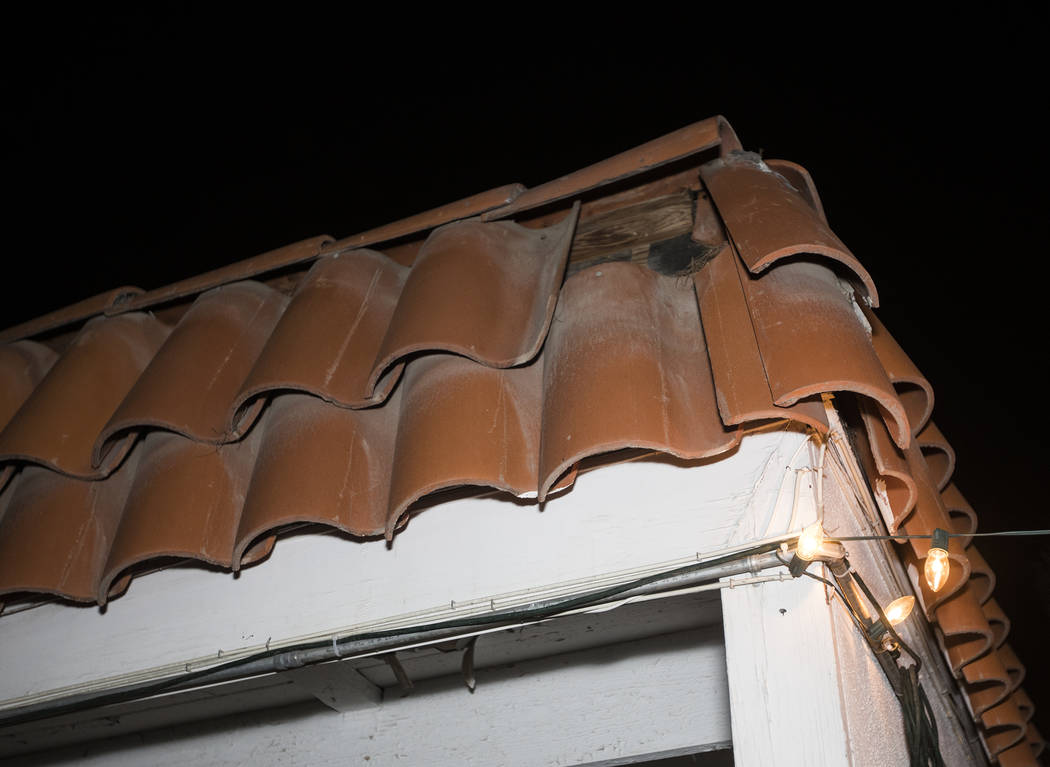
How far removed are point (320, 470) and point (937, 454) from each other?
1.31 metres

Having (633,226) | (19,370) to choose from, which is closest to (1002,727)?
(633,226)

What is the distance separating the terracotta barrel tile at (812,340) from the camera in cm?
101

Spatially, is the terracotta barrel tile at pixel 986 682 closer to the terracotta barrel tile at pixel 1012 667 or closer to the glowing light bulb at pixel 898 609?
the terracotta barrel tile at pixel 1012 667

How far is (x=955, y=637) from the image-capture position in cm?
174

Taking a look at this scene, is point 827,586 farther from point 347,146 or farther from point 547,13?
point 347,146

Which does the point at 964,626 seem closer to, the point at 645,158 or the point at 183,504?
the point at 645,158

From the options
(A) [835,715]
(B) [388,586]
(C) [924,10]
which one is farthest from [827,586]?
(C) [924,10]

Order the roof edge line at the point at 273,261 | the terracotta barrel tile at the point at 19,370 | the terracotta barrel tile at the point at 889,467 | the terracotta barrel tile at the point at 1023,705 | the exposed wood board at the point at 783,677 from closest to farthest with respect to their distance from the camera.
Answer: the exposed wood board at the point at 783,677, the terracotta barrel tile at the point at 889,467, the roof edge line at the point at 273,261, the terracotta barrel tile at the point at 19,370, the terracotta barrel tile at the point at 1023,705

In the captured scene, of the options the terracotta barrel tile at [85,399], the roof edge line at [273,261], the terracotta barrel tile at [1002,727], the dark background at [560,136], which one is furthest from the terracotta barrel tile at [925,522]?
the dark background at [560,136]

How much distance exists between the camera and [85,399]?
1513mm

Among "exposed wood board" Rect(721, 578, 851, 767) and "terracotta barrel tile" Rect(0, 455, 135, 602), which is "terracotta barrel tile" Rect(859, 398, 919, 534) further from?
"terracotta barrel tile" Rect(0, 455, 135, 602)

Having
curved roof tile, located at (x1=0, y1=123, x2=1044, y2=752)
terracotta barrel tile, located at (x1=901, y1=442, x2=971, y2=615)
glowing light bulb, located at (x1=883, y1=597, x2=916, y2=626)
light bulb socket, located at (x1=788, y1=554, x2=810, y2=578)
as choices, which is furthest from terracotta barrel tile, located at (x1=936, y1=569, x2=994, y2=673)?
light bulb socket, located at (x1=788, y1=554, x2=810, y2=578)

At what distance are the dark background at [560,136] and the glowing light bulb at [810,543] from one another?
8.57 feet

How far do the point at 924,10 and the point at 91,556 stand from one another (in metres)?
3.04
